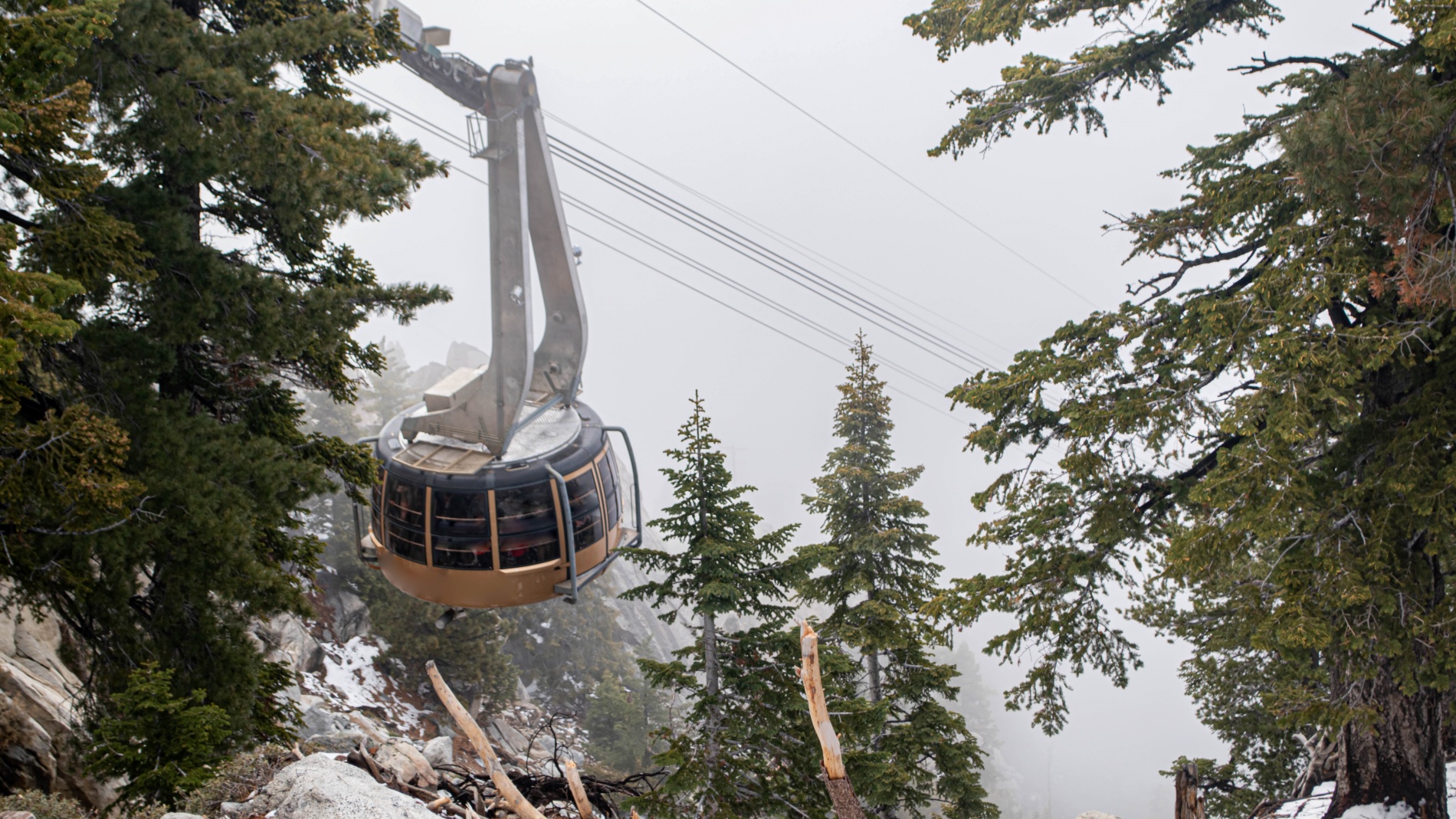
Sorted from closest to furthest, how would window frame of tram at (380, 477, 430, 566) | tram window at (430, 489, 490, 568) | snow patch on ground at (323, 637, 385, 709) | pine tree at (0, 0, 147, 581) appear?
pine tree at (0, 0, 147, 581) < tram window at (430, 489, 490, 568) < window frame of tram at (380, 477, 430, 566) < snow patch on ground at (323, 637, 385, 709)

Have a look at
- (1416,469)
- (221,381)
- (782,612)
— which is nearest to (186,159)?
(221,381)

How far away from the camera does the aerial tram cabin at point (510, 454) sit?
882 cm

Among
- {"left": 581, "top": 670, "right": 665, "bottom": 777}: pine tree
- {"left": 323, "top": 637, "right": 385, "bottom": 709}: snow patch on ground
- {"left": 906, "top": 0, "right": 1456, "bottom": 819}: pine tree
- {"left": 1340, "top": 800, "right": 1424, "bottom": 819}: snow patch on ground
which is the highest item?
{"left": 906, "top": 0, "right": 1456, "bottom": 819}: pine tree

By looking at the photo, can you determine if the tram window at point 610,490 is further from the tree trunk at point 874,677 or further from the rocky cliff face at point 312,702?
the tree trunk at point 874,677

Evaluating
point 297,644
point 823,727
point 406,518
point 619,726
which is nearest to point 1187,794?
point 823,727

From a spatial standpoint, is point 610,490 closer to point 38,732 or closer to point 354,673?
point 38,732

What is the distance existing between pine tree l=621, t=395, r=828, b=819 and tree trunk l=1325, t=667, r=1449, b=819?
613cm

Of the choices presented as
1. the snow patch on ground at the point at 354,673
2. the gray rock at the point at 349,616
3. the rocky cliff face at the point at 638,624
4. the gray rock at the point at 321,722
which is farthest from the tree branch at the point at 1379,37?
the rocky cliff face at the point at 638,624

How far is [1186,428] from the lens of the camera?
8.56 meters

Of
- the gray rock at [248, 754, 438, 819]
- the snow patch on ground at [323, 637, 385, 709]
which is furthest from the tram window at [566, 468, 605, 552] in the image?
the snow patch on ground at [323, 637, 385, 709]

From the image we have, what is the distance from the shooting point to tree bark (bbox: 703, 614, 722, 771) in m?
8.56

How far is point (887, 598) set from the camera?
1350 cm

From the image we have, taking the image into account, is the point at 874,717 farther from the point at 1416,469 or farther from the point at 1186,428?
the point at 1416,469

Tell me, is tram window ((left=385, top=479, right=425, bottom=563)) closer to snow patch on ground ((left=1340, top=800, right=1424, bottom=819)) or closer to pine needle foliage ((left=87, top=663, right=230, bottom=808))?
pine needle foliage ((left=87, top=663, right=230, bottom=808))
